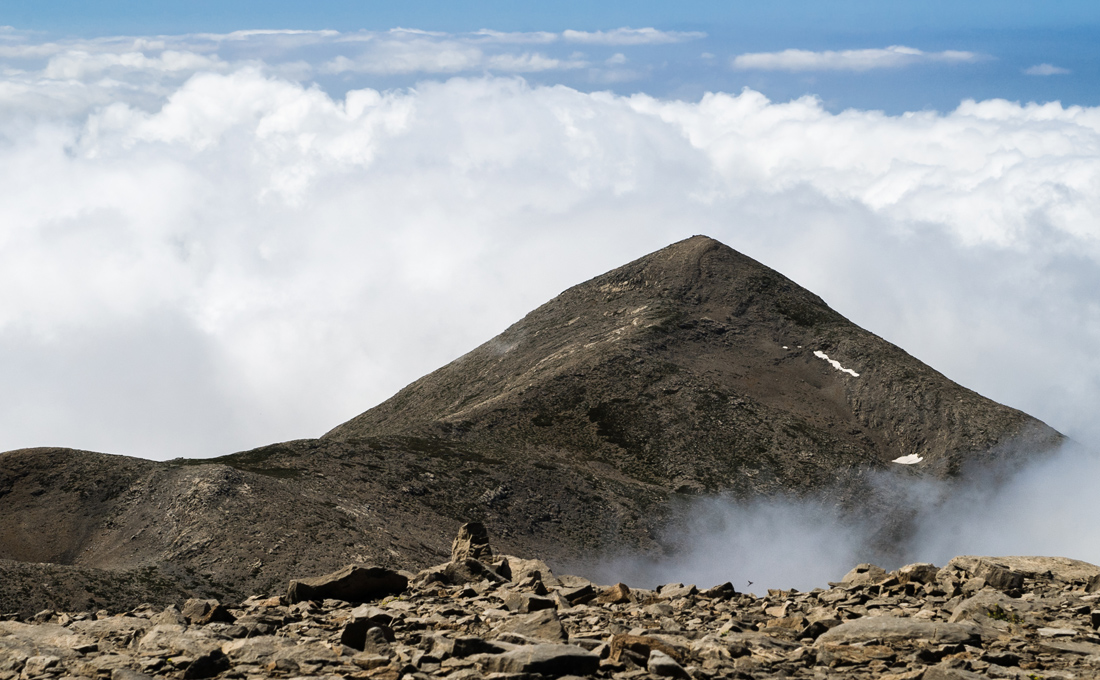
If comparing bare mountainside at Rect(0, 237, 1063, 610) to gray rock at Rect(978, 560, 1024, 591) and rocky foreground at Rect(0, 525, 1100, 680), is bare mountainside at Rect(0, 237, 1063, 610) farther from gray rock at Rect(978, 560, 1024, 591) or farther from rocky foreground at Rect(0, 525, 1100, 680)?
gray rock at Rect(978, 560, 1024, 591)

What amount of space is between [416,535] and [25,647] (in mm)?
46968

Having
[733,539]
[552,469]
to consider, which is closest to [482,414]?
[552,469]

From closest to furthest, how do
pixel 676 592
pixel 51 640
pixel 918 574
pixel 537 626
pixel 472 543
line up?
1. pixel 537 626
2. pixel 51 640
3. pixel 676 592
4. pixel 918 574
5. pixel 472 543

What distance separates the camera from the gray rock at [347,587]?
84.5 feet

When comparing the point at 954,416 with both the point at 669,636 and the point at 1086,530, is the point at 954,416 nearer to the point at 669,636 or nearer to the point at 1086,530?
the point at 1086,530

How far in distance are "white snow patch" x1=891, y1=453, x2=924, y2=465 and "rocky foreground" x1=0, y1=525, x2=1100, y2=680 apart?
81.9 meters

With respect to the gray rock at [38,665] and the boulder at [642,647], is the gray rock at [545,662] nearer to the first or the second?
the boulder at [642,647]

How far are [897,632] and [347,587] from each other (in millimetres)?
13887

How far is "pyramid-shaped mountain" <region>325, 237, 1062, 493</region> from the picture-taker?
98.6m

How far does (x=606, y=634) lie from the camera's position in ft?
67.2

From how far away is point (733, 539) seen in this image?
87.6 metres

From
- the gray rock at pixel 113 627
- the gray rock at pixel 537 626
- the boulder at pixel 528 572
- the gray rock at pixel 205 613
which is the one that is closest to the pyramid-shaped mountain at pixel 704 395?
the boulder at pixel 528 572

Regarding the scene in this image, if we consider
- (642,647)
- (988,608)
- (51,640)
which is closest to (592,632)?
(642,647)

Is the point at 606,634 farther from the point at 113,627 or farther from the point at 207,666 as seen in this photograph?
the point at 113,627
